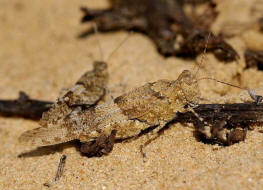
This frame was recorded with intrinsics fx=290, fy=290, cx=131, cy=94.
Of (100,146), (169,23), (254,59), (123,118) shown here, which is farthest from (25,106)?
(254,59)

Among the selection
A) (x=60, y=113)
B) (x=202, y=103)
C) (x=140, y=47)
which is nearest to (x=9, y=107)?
(x=60, y=113)

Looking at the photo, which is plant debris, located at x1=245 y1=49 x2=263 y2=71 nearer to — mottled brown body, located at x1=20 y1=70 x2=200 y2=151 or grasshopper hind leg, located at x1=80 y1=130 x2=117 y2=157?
mottled brown body, located at x1=20 y1=70 x2=200 y2=151

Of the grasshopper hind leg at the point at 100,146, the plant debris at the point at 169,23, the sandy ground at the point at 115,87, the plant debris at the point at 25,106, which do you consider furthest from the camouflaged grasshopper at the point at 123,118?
the plant debris at the point at 169,23

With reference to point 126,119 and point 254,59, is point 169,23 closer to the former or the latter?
point 254,59

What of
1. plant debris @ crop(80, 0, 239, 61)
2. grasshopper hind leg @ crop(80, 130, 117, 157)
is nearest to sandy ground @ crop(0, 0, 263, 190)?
grasshopper hind leg @ crop(80, 130, 117, 157)

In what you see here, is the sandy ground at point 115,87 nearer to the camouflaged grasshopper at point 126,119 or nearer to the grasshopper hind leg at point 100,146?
the grasshopper hind leg at point 100,146
